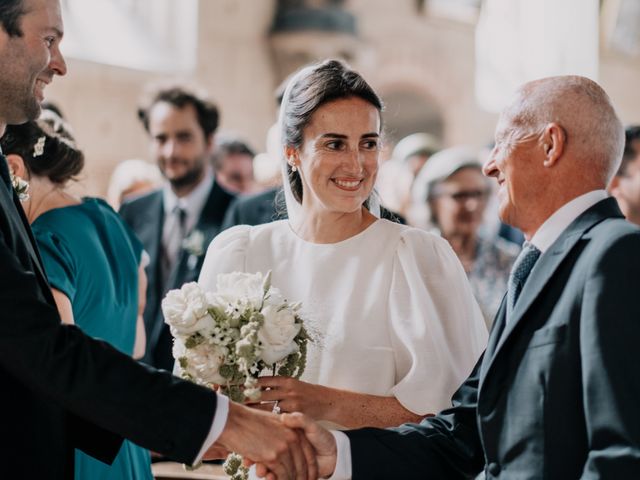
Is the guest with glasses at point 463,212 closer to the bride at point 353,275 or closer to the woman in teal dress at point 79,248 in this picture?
the woman in teal dress at point 79,248

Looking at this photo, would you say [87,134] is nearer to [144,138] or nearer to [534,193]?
[144,138]

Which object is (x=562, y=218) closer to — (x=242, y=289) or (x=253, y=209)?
(x=242, y=289)

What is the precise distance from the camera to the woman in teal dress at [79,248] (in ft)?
12.6

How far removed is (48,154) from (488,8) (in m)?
18.0

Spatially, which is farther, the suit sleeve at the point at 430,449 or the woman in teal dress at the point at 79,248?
the woman in teal dress at the point at 79,248

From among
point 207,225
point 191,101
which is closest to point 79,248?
point 207,225

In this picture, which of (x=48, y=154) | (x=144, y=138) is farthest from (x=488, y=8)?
(x=48, y=154)

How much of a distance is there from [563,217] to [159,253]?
3.70m

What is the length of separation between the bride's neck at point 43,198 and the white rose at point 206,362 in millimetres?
1168

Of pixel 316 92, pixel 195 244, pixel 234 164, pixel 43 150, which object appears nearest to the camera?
pixel 316 92

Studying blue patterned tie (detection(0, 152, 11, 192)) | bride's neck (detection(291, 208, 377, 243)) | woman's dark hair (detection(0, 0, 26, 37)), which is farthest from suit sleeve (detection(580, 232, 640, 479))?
woman's dark hair (detection(0, 0, 26, 37))

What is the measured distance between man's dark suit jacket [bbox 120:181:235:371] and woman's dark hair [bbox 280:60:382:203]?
225cm

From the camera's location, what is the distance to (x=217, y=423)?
2846mm

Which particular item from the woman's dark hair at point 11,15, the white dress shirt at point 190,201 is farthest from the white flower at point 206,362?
the white dress shirt at point 190,201
